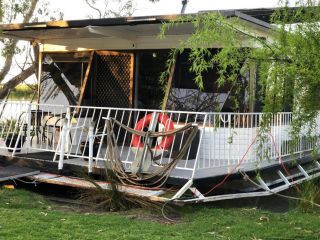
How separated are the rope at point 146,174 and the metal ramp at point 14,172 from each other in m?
1.45

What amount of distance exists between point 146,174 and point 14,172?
2220 mm

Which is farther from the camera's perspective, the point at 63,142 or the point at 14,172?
the point at 14,172

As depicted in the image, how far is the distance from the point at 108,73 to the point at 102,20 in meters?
2.57

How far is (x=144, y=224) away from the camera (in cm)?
543

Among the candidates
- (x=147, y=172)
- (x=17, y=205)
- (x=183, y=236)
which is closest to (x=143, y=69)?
(x=147, y=172)

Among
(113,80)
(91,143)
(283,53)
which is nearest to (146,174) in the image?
(91,143)

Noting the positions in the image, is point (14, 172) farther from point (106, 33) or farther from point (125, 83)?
point (125, 83)

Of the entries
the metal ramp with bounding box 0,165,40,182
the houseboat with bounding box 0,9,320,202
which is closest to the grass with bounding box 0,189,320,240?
the houseboat with bounding box 0,9,320,202

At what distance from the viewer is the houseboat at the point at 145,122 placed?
6.67 meters

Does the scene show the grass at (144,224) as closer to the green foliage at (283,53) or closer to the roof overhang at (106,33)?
the green foliage at (283,53)

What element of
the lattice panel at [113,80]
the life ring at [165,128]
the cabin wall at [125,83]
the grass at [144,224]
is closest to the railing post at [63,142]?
the grass at [144,224]

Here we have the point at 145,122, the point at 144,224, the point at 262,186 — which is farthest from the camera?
the point at 145,122

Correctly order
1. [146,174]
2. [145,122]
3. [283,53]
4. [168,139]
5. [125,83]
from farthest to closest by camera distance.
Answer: [125,83], [145,122], [168,139], [146,174], [283,53]

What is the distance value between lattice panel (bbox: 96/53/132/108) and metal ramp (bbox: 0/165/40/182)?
119 inches
